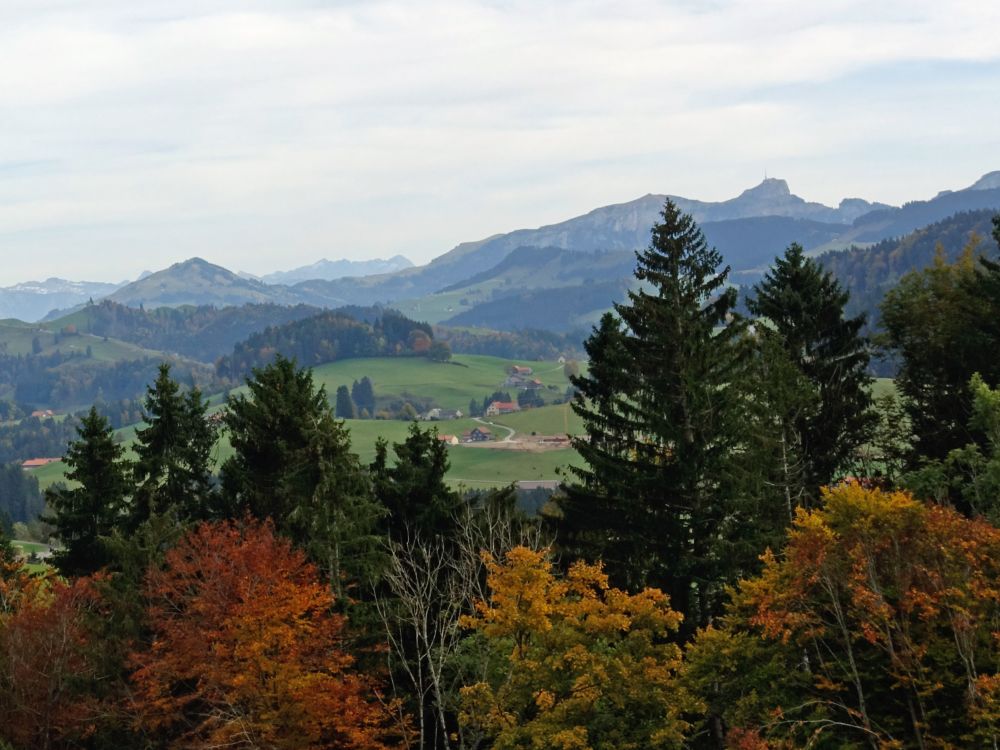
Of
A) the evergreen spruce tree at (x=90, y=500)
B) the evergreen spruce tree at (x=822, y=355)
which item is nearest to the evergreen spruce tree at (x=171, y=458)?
the evergreen spruce tree at (x=90, y=500)

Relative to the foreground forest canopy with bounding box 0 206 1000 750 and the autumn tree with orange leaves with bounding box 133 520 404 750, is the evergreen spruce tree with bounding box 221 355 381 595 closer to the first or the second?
the foreground forest canopy with bounding box 0 206 1000 750


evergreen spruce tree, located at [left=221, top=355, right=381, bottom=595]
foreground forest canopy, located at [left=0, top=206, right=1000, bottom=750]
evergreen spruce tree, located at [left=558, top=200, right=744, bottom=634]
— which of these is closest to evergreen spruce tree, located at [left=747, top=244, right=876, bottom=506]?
foreground forest canopy, located at [left=0, top=206, right=1000, bottom=750]

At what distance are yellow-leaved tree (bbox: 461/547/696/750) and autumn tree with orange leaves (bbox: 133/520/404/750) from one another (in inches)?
243

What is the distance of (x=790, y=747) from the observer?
2308 centimetres

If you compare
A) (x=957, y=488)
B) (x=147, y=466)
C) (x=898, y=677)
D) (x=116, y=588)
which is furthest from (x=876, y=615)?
(x=147, y=466)

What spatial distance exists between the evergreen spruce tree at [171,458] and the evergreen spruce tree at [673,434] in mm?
24244

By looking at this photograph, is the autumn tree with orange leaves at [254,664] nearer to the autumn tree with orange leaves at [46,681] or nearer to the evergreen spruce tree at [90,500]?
the autumn tree with orange leaves at [46,681]

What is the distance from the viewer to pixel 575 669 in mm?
27328

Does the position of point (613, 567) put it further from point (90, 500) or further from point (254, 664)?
point (90, 500)

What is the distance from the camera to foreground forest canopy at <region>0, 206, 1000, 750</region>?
82.1 ft

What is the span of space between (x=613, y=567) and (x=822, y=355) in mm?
17046

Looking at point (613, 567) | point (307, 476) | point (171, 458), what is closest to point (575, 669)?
point (613, 567)

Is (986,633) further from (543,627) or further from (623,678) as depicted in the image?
(543,627)

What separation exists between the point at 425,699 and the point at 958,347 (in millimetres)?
31132
